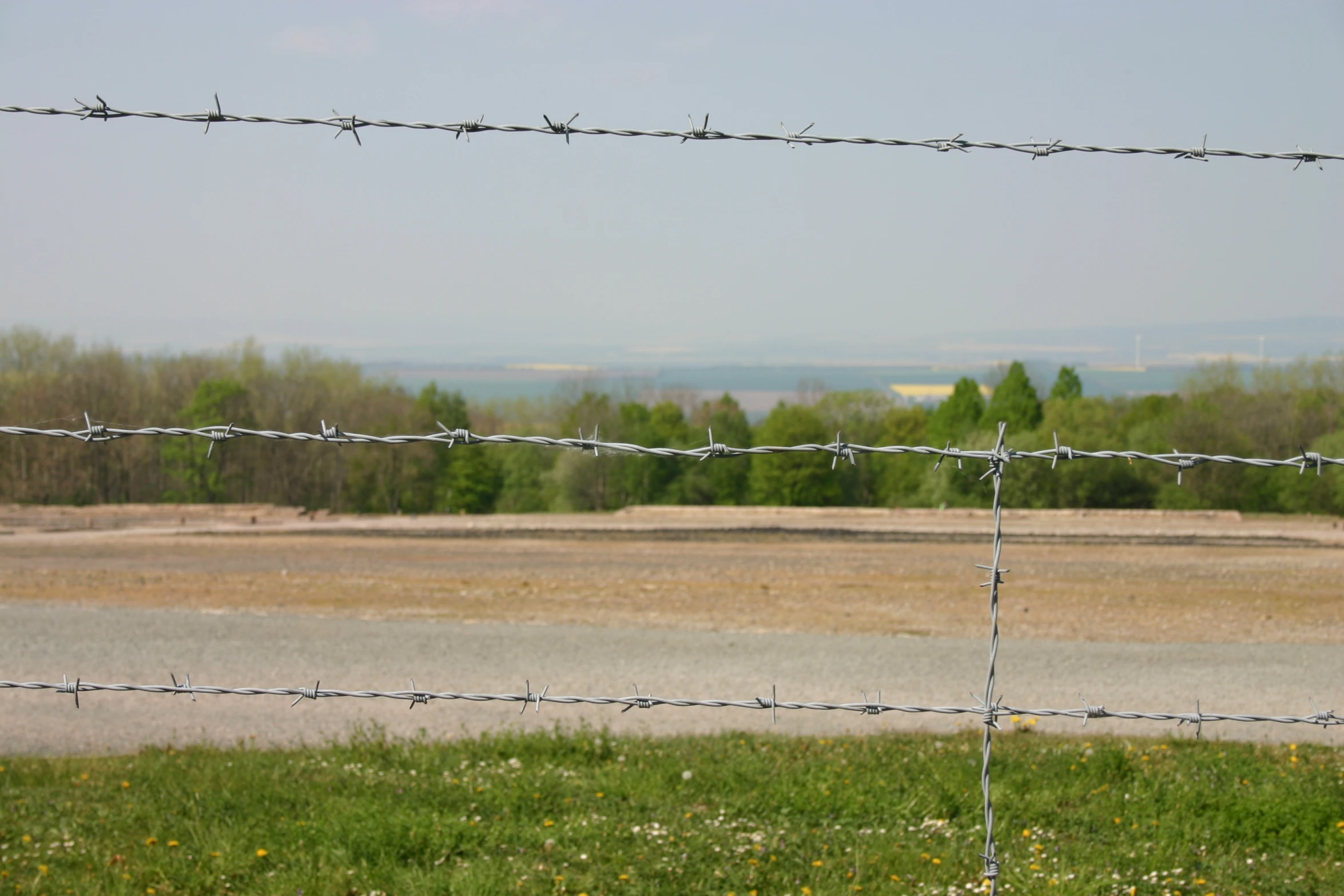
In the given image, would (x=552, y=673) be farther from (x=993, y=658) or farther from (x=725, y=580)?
(x=725, y=580)

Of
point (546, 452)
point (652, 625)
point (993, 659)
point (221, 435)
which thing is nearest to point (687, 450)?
point (993, 659)

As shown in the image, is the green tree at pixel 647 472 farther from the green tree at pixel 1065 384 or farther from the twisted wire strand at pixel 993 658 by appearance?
the twisted wire strand at pixel 993 658

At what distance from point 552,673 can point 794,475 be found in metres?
32.4

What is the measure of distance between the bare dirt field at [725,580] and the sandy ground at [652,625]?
0.12 meters

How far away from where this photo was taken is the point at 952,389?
59.2 meters

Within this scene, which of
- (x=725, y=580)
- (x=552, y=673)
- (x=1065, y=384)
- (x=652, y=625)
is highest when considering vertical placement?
(x=1065, y=384)

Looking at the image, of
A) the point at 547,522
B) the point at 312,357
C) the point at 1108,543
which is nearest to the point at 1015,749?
the point at 1108,543

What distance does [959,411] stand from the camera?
57.0 meters

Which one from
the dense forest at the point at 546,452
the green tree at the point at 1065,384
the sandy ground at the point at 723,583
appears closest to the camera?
the sandy ground at the point at 723,583

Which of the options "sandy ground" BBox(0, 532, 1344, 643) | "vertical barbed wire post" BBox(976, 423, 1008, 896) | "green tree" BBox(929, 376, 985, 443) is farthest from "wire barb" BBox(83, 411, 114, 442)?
"green tree" BBox(929, 376, 985, 443)

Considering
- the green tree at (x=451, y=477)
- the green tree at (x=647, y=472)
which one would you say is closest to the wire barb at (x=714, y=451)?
the green tree at (x=647, y=472)

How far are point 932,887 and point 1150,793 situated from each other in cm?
217

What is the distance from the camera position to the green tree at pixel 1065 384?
61.0 meters

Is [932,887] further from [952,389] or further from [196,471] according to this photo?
[952,389]
